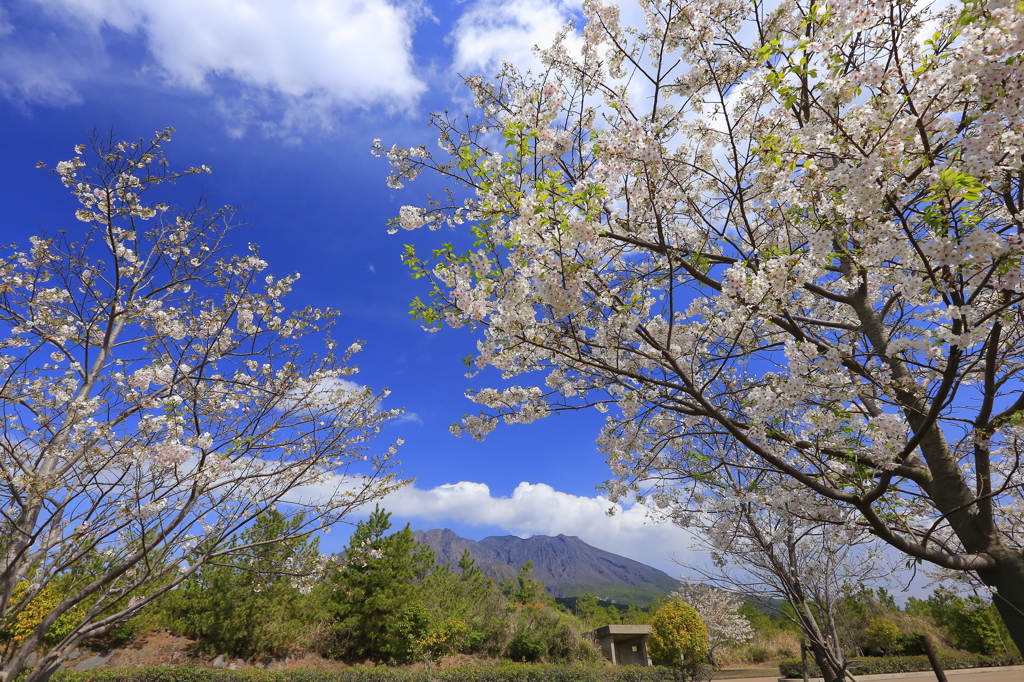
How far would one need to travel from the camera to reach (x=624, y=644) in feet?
65.2

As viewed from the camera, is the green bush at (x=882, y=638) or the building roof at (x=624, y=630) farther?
the green bush at (x=882, y=638)

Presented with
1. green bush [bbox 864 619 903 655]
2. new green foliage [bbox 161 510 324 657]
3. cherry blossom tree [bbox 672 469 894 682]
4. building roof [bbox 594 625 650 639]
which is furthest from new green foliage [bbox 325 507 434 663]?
green bush [bbox 864 619 903 655]

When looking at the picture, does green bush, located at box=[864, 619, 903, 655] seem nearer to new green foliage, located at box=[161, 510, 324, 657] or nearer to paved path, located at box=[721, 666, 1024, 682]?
paved path, located at box=[721, 666, 1024, 682]

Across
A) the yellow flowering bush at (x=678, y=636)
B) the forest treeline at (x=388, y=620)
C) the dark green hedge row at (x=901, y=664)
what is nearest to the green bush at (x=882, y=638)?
the forest treeline at (x=388, y=620)

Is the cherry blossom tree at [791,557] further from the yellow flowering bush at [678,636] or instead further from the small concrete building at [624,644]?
the small concrete building at [624,644]

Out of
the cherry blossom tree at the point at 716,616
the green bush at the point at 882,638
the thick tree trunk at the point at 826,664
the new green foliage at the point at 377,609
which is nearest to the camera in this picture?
the thick tree trunk at the point at 826,664

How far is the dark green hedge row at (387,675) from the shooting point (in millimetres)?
9938

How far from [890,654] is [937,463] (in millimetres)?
25040

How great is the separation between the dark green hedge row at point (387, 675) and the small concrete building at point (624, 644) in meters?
4.25

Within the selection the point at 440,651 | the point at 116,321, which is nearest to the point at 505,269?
the point at 116,321

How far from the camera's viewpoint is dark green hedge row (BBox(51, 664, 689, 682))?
994 centimetres

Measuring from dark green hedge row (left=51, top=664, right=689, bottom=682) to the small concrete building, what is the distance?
4.25 m

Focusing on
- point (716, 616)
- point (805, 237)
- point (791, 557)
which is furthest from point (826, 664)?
point (716, 616)

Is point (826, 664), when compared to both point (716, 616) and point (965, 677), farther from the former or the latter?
point (716, 616)
